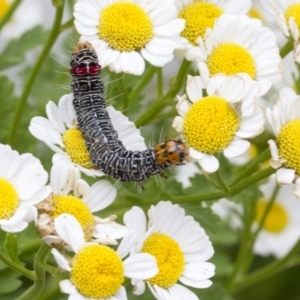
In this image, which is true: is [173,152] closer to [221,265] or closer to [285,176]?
[285,176]

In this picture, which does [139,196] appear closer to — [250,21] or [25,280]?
[250,21]

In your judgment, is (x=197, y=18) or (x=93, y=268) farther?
(x=197, y=18)

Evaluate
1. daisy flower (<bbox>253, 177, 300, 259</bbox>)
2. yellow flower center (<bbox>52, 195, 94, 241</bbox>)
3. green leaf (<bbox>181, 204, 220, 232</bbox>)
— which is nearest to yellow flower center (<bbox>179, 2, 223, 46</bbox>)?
green leaf (<bbox>181, 204, 220, 232</bbox>)

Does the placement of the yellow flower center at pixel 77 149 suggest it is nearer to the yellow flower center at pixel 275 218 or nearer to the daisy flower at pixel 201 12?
the daisy flower at pixel 201 12

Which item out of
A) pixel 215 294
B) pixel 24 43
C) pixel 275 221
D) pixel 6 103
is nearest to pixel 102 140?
pixel 6 103

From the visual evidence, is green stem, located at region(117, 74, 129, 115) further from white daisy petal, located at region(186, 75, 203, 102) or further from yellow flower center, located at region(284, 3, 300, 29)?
yellow flower center, located at region(284, 3, 300, 29)

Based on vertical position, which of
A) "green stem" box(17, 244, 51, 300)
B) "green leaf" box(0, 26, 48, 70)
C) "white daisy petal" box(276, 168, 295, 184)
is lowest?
"green leaf" box(0, 26, 48, 70)
